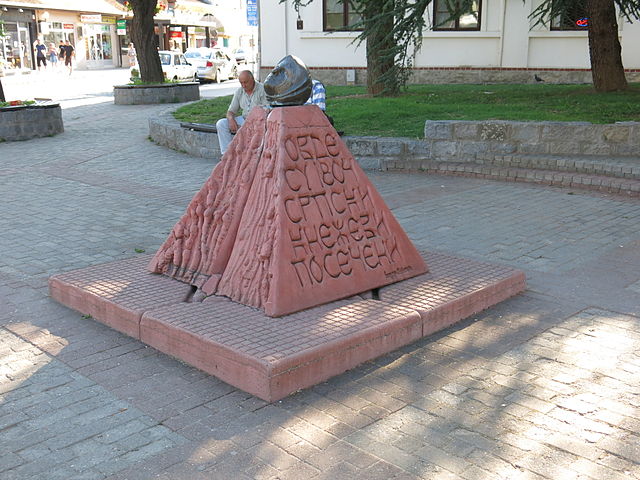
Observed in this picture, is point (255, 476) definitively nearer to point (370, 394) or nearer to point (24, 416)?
point (370, 394)

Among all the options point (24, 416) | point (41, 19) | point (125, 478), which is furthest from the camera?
point (41, 19)

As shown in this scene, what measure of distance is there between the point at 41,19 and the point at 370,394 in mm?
43813

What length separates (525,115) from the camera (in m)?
12.0

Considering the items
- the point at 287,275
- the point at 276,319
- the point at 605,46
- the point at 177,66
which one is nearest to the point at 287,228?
the point at 287,275

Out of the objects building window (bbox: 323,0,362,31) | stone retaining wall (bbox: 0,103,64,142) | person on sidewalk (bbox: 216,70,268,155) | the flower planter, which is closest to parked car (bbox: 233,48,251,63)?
building window (bbox: 323,0,362,31)

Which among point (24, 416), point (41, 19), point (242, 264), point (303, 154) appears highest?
point (41, 19)

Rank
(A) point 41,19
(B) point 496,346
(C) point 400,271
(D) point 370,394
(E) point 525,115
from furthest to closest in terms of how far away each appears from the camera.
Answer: (A) point 41,19 → (E) point 525,115 → (C) point 400,271 → (B) point 496,346 → (D) point 370,394

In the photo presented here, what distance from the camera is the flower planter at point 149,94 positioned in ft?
71.9

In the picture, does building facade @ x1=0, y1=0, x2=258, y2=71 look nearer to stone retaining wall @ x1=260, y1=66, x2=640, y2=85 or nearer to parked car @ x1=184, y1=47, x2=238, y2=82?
parked car @ x1=184, y1=47, x2=238, y2=82

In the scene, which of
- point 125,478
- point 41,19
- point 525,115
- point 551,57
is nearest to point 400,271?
point 125,478

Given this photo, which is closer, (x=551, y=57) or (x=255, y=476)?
(x=255, y=476)

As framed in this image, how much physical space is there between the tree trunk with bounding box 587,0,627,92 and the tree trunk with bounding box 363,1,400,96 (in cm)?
397

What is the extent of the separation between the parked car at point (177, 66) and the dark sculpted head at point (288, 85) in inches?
1139

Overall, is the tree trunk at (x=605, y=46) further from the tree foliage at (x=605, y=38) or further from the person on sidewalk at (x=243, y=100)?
the person on sidewalk at (x=243, y=100)
